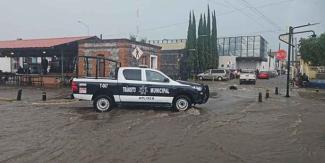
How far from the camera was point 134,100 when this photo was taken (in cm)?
1606

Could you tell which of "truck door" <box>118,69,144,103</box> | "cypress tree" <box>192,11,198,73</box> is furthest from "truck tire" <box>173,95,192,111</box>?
"cypress tree" <box>192,11,198,73</box>

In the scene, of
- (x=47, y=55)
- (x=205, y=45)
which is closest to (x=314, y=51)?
(x=205, y=45)

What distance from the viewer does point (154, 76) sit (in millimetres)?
16234

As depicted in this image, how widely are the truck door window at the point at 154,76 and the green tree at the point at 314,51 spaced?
39015 mm

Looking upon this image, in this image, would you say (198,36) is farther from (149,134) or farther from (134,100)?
(149,134)

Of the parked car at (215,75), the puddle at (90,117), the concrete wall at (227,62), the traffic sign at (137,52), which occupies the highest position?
the concrete wall at (227,62)

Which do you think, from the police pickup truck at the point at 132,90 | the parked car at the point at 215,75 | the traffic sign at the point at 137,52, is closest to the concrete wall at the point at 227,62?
the parked car at the point at 215,75

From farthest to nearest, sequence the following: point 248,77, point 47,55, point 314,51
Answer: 1. point 314,51
2. point 47,55
3. point 248,77

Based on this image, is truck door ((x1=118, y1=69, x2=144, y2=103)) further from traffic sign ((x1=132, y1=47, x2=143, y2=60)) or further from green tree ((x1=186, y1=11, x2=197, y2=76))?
green tree ((x1=186, y1=11, x2=197, y2=76))

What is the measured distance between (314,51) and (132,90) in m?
40.2

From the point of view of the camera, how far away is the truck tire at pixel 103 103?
15992 mm

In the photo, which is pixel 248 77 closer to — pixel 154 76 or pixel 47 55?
pixel 47 55

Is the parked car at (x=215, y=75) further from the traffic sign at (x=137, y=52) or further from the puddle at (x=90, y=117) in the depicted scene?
the puddle at (x=90, y=117)

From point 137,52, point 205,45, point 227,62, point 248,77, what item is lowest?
point 248,77
